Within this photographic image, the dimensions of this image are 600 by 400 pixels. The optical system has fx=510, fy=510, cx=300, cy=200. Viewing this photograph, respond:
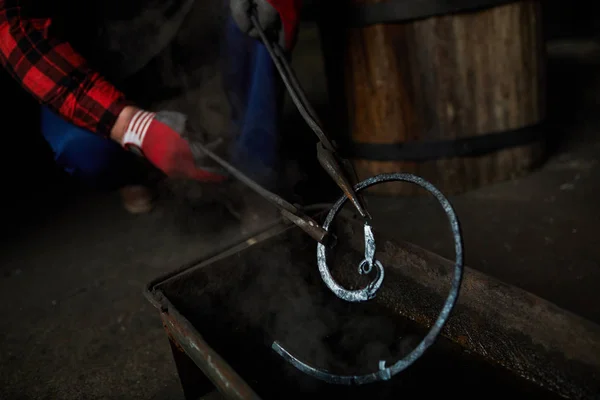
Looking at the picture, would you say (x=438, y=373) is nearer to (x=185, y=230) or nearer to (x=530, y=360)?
(x=530, y=360)

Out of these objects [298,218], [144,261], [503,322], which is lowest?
[144,261]

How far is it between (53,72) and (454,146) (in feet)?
5.74

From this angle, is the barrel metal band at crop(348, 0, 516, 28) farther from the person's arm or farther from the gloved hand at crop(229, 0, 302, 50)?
the person's arm

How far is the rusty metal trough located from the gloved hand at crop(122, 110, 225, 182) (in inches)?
17.5

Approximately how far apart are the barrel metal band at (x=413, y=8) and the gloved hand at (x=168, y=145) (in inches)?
37.9

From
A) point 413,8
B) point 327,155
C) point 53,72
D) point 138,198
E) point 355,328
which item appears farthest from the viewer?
point 138,198

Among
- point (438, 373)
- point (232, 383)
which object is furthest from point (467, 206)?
point (232, 383)

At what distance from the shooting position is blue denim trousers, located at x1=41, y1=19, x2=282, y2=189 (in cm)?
231

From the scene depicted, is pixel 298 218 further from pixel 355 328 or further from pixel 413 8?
pixel 413 8

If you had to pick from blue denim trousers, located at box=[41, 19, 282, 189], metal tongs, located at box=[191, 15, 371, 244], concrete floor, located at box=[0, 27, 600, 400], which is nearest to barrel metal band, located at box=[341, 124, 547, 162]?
concrete floor, located at box=[0, 27, 600, 400]

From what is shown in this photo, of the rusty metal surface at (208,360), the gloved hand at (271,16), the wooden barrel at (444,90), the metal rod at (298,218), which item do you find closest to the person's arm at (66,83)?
the gloved hand at (271,16)

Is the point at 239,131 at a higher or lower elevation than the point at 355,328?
higher

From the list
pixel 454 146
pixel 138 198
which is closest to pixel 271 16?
pixel 454 146

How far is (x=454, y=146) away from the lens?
7.80 feet
